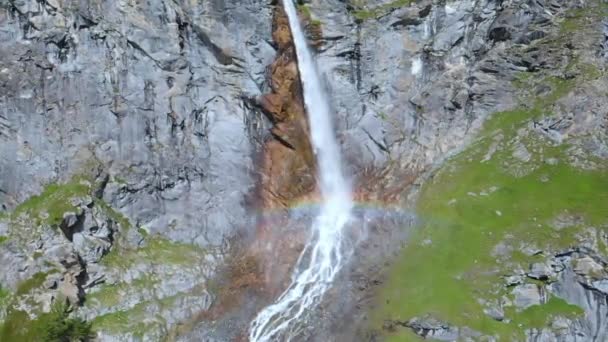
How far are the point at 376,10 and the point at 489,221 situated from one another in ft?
47.5

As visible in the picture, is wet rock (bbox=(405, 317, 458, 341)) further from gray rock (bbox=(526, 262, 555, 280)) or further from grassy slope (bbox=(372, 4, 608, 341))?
gray rock (bbox=(526, 262, 555, 280))

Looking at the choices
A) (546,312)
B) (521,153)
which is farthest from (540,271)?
(521,153)

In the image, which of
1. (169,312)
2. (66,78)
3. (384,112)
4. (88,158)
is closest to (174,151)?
(88,158)

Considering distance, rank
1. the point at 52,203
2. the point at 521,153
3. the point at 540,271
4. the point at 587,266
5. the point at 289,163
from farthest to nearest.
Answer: the point at 289,163 → the point at 521,153 → the point at 52,203 → the point at 540,271 → the point at 587,266

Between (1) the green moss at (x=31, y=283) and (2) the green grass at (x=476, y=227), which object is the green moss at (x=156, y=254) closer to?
(1) the green moss at (x=31, y=283)

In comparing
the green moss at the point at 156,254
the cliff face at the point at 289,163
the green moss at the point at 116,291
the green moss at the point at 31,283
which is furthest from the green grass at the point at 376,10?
the green moss at the point at 31,283

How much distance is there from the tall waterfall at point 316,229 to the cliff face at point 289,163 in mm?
675

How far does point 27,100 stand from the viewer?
30.1 m

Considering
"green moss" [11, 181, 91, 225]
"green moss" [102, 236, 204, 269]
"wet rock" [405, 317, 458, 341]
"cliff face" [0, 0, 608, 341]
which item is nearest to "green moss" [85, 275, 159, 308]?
"cliff face" [0, 0, 608, 341]

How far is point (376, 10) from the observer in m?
35.2

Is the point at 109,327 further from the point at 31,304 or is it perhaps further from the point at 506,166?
the point at 506,166

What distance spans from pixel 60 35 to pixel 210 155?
9924 millimetres

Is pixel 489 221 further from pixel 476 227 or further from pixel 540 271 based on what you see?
pixel 540 271

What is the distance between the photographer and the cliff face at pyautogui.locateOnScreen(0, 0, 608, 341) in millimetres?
25984
